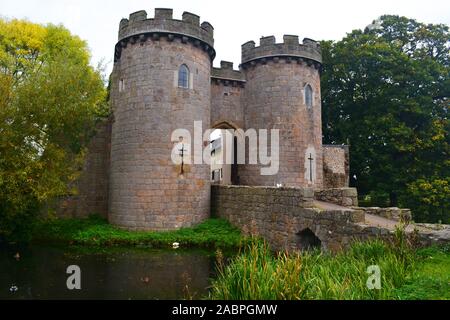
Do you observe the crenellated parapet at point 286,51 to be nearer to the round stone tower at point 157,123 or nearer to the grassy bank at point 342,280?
the round stone tower at point 157,123

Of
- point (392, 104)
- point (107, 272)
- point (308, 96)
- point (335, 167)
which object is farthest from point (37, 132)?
point (392, 104)

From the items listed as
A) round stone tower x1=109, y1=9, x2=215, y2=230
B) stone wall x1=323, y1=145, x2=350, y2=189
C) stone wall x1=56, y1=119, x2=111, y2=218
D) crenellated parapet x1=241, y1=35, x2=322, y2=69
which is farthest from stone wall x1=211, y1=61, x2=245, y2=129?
stone wall x1=56, y1=119, x2=111, y2=218

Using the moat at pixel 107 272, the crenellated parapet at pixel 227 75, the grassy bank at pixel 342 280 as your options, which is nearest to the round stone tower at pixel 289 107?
the crenellated parapet at pixel 227 75

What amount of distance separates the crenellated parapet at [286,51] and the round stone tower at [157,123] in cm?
336

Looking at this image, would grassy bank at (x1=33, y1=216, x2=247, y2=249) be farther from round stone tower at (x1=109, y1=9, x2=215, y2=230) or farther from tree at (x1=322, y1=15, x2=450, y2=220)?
tree at (x1=322, y1=15, x2=450, y2=220)

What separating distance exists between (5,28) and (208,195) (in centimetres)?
1438

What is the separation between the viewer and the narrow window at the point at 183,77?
14.3 metres

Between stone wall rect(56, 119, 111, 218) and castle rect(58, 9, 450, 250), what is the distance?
44 mm

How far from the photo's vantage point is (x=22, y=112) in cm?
1125

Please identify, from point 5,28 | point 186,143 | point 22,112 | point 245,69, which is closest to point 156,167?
point 186,143

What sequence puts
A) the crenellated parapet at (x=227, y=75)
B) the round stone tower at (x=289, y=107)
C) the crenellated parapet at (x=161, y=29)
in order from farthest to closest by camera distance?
the crenellated parapet at (x=227, y=75) → the round stone tower at (x=289, y=107) → the crenellated parapet at (x=161, y=29)

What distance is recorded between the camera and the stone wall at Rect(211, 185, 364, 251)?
A: 8.52 m

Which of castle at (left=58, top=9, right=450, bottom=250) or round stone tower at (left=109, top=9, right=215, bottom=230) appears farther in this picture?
round stone tower at (left=109, top=9, right=215, bottom=230)
